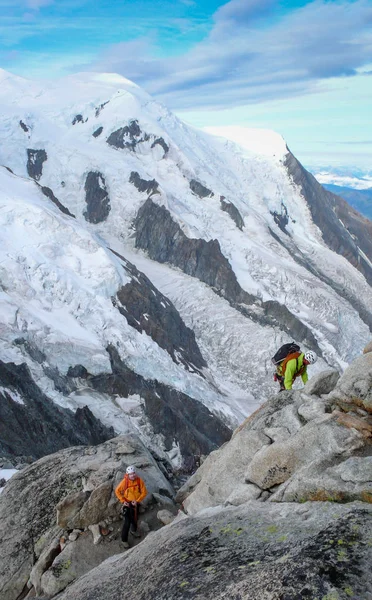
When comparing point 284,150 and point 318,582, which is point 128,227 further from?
point 318,582

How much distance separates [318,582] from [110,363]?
4628 centimetres

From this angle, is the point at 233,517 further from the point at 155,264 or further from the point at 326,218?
the point at 326,218

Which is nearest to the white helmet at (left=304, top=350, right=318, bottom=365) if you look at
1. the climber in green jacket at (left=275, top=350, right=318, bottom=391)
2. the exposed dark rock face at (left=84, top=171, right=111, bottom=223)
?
the climber in green jacket at (left=275, top=350, right=318, bottom=391)

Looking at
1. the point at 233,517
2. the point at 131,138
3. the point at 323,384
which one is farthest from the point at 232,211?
the point at 233,517

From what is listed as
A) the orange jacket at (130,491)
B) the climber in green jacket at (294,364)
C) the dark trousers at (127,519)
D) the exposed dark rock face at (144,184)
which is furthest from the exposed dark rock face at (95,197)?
the dark trousers at (127,519)

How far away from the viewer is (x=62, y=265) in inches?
2323

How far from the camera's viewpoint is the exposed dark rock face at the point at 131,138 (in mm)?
113500

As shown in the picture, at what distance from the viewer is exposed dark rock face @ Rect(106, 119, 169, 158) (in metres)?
114

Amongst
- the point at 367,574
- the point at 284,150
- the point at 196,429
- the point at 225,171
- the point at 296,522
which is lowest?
the point at 196,429

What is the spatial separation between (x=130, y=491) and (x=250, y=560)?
15.0 ft

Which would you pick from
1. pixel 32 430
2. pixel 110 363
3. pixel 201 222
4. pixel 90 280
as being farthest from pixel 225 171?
pixel 32 430

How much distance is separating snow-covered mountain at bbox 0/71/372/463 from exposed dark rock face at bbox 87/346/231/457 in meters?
0.15

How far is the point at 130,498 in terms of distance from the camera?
464 inches

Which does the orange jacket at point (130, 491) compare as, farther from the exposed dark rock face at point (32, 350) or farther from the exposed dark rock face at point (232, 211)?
the exposed dark rock face at point (232, 211)
